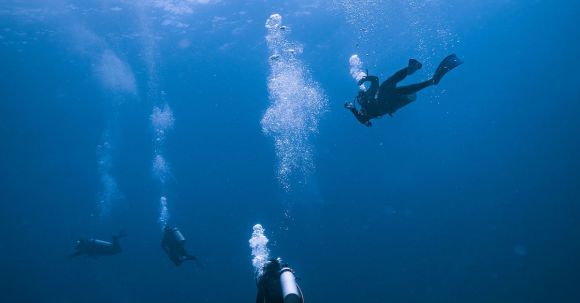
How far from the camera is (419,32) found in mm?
30750

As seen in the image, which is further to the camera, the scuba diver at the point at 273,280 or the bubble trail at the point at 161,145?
the bubble trail at the point at 161,145

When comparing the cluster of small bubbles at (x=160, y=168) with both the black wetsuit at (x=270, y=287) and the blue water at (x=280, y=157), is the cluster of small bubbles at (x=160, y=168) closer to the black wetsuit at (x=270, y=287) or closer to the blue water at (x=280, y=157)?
the blue water at (x=280, y=157)

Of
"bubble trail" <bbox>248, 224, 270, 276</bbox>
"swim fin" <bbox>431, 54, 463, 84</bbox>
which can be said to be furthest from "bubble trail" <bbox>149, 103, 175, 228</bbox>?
"swim fin" <bbox>431, 54, 463, 84</bbox>

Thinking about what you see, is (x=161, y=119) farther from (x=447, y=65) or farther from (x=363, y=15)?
(x=447, y=65)

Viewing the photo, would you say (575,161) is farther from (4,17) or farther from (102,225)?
(102,225)

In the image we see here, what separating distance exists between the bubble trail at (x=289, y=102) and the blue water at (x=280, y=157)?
600 mm

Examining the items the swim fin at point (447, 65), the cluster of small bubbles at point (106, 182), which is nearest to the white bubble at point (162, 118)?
the cluster of small bubbles at point (106, 182)

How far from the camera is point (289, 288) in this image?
13.1 feet

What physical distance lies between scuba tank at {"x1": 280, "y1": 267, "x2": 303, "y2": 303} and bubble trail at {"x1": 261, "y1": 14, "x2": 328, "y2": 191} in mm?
21183

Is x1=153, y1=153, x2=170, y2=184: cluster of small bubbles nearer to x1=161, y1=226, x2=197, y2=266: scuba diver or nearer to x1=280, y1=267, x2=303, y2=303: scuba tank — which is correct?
x1=161, y1=226, x2=197, y2=266: scuba diver

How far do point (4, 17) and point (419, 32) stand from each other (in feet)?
98.3

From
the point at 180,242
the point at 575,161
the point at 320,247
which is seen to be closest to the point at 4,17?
the point at 180,242

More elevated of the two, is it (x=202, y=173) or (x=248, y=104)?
(x=248, y=104)

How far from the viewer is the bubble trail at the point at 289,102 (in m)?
29.2
